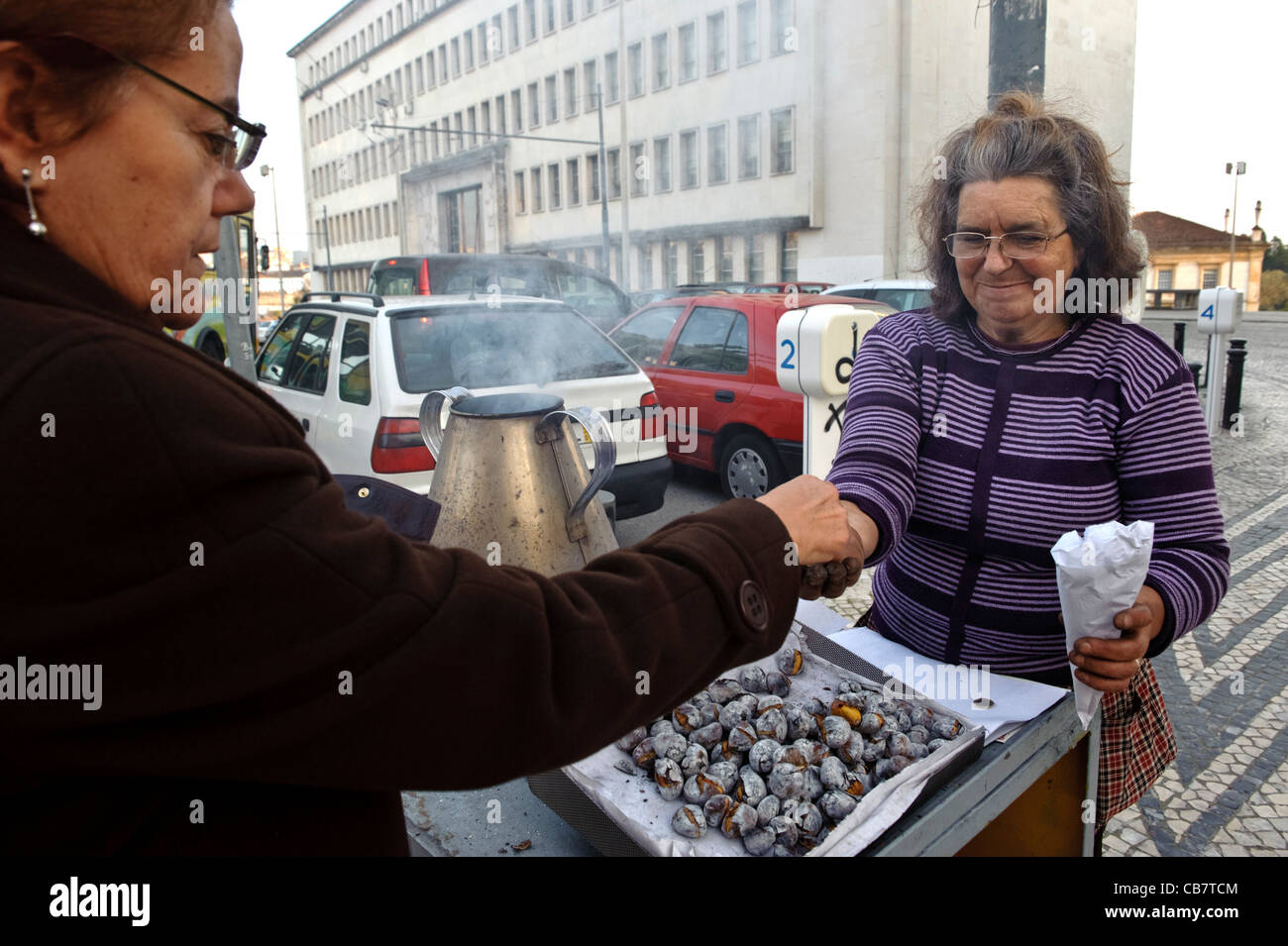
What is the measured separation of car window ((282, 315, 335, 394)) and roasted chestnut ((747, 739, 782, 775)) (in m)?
4.48

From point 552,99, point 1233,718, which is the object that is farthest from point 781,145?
point 1233,718

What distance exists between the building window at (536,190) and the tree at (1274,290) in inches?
1470

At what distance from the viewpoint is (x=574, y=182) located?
31250mm

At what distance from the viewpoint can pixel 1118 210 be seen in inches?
73.4

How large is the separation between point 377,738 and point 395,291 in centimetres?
1603

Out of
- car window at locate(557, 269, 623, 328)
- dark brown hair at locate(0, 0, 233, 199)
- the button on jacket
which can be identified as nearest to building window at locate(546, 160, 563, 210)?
car window at locate(557, 269, 623, 328)

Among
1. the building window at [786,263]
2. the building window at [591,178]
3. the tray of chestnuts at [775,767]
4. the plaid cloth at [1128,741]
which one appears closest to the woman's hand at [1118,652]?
the tray of chestnuts at [775,767]

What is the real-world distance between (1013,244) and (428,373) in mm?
3647

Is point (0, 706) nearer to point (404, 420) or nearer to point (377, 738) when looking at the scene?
point (377, 738)

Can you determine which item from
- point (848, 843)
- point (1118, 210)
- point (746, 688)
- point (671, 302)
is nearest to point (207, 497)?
point (848, 843)

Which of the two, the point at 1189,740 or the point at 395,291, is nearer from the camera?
the point at 1189,740

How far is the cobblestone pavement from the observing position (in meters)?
2.74

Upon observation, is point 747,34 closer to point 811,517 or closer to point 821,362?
point 821,362

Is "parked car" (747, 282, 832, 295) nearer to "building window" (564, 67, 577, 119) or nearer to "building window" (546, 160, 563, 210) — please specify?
"building window" (564, 67, 577, 119)
